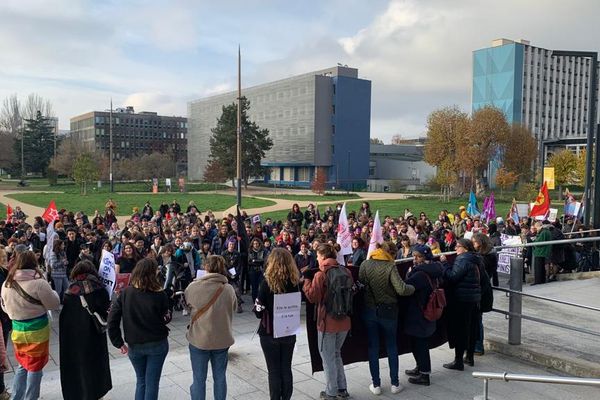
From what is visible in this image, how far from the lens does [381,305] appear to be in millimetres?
6070

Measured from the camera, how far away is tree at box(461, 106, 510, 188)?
177 feet

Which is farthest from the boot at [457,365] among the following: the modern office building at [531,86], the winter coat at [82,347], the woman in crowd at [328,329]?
the modern office building at [531,86]

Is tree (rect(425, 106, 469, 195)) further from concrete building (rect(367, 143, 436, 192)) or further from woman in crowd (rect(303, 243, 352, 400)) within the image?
woman in crowd (rect(303, 243, 352, 400))

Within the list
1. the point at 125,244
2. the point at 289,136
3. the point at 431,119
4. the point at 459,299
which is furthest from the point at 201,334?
the point at 289,136

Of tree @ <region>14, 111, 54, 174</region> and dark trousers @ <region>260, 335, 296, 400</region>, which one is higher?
tree @ <region>14, 111, 54, 174</region>

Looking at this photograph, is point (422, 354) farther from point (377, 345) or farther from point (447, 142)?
point (447, 142)

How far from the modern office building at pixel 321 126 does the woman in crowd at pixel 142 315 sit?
77101 millimetres

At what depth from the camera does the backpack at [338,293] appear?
5672mm

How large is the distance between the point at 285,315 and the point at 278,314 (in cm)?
8

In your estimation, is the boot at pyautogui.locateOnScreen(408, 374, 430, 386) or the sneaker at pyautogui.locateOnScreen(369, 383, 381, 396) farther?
the boot at pyautogui.locateOnScreen(408, 374, 430, 386)

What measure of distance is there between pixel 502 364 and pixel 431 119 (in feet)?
168

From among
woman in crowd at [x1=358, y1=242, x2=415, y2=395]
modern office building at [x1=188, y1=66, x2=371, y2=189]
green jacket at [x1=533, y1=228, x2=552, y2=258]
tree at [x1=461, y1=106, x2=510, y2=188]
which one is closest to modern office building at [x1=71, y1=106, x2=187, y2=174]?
modern office building at [x1=188, y1=66, x2=371, y2=189]

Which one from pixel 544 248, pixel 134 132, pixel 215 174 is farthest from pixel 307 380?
pixel 134 132

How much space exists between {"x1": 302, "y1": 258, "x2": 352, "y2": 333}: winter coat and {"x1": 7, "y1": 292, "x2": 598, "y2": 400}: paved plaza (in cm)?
94
